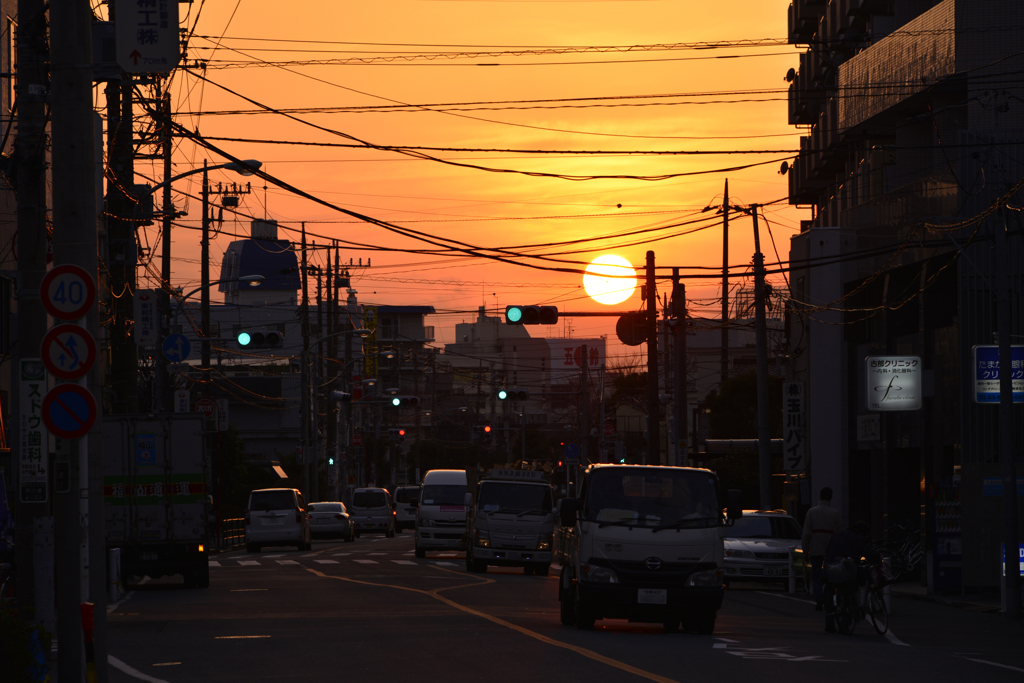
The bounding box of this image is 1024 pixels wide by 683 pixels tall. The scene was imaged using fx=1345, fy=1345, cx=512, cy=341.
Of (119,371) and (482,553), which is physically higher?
(119,371)

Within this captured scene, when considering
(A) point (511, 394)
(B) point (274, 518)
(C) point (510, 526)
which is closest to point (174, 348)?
(B) point (274, 518)

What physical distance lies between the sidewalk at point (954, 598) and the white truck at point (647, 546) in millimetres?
8136

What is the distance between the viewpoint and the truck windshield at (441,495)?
1522 inches

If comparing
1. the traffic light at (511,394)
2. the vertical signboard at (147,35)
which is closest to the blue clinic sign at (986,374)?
the vertical signboard at (147,35)

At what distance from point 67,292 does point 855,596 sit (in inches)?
472

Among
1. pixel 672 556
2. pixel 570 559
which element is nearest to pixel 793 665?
pixel 672 556

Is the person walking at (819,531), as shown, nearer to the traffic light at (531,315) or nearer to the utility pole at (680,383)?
the traffic light at (531,315)

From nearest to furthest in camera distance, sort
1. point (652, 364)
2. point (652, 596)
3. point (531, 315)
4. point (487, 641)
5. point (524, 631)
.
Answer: point (487, 641)
point (524, 631)
point (652, 596)
point (531, 315)
point (652, 364)

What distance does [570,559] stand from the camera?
61.0 ft

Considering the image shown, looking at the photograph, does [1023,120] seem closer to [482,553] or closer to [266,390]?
[482,553]

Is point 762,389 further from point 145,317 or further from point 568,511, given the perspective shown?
point 568,511

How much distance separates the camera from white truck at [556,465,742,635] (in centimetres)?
1745

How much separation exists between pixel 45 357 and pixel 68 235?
1.24 meters

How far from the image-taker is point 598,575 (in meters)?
17.5
